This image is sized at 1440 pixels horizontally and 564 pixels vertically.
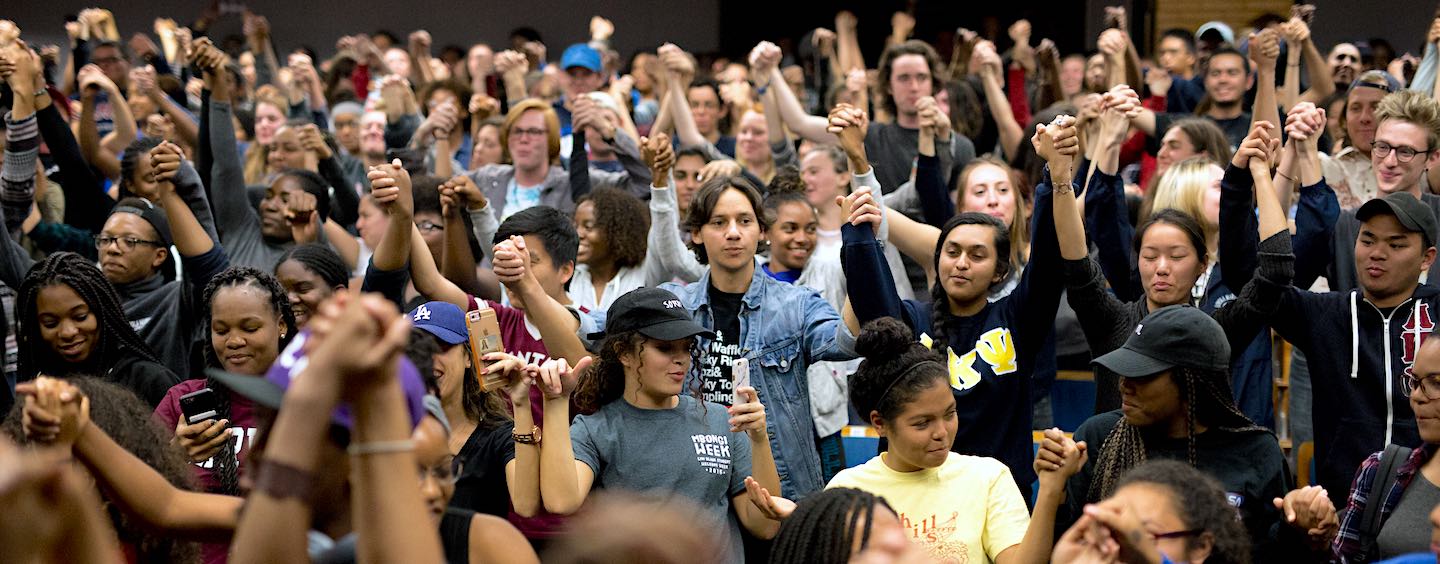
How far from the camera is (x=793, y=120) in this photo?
23.5 ft

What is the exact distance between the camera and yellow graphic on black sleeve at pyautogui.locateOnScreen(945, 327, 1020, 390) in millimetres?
3928

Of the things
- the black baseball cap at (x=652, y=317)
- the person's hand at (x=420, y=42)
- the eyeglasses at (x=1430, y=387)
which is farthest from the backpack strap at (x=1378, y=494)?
the person's hand at (x=420, y=42)

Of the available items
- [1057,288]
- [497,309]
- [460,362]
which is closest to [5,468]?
[460,362]

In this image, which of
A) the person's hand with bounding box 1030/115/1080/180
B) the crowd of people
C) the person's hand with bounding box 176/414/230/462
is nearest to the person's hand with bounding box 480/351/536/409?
the crowd of people

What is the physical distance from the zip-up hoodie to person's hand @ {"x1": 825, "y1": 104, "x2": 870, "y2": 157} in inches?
54.4

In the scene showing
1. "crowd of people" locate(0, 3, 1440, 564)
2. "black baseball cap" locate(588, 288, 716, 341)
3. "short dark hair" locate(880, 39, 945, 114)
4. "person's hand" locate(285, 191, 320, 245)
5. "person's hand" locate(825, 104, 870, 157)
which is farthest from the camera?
"short dark hair" locate(880, 39, 945, 114)

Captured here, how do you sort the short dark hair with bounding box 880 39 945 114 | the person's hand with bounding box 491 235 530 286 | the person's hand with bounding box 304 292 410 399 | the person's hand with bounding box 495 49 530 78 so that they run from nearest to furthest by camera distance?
1. the person's hand with bounding box 304 292 410 399
2. the person's hand with bounding box 491 235 530 286
3. the short dark hair with bounding box 880 39 945 114
4. the person's hand with bounding box 495 49 530 78

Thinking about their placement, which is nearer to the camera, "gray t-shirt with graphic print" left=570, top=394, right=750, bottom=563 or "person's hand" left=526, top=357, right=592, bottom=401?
"person's hand" left=526, top=357, right=592, bottom=401

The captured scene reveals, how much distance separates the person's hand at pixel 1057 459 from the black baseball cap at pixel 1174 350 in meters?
0.29

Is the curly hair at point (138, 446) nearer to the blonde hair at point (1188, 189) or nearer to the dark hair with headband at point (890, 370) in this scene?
the dark hair with headband at point (890, 370)

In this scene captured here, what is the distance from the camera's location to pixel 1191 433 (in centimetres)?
330

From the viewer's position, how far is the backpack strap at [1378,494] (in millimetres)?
3102

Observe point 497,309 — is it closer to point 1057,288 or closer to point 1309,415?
point 1057,288

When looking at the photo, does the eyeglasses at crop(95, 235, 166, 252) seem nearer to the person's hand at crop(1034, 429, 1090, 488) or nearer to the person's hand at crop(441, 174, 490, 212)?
the person's hand at crop(441, 174, 490, 212)
